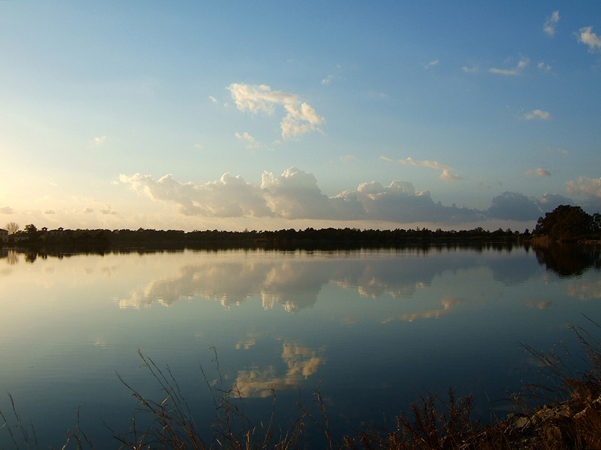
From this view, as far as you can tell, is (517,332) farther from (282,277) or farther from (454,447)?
(282,277)

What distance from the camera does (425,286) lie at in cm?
1934

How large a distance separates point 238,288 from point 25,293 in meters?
9.09

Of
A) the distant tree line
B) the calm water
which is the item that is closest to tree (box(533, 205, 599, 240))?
the distant tree line

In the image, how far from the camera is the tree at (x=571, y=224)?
79.5 m

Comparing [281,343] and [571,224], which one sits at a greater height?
[571,224]

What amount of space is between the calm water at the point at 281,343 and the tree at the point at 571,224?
70.3m

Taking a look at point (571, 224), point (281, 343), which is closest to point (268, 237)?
point (571, 224)

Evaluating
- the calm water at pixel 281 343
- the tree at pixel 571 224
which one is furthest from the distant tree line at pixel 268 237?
the calm water at pixel 281 343

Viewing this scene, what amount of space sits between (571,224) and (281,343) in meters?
85.8

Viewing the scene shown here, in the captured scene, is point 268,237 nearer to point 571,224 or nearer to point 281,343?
point 571,224

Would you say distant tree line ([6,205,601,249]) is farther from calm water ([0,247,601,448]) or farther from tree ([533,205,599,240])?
calm water ([0,247,601,448])

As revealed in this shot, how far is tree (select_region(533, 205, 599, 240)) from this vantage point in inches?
3130

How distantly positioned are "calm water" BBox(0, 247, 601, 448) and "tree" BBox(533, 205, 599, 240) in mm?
70337

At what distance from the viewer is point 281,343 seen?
9766 mm
